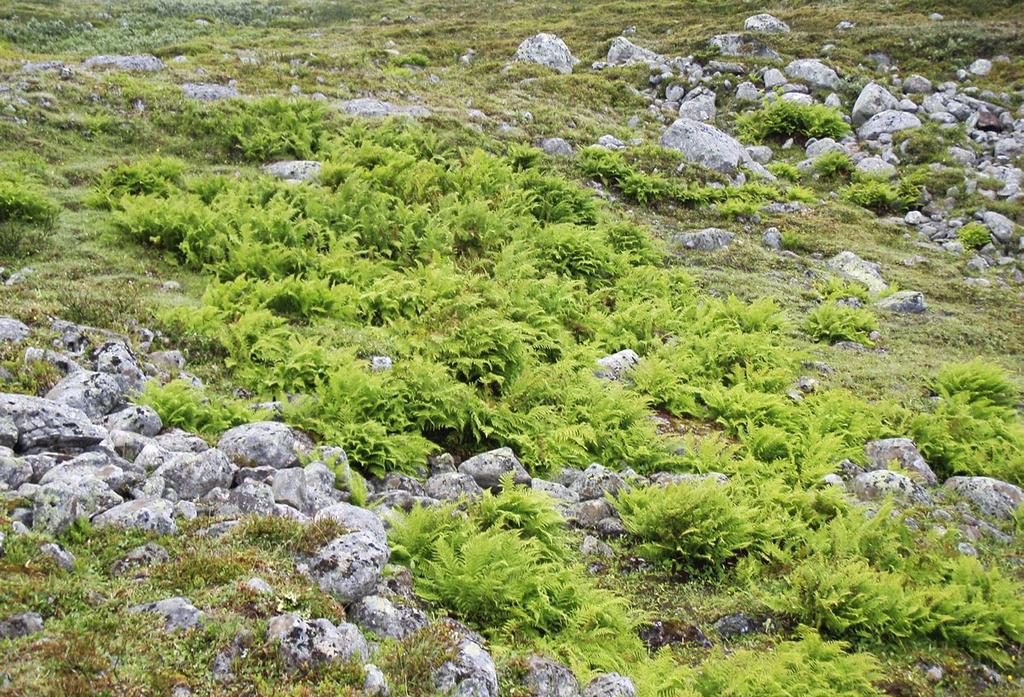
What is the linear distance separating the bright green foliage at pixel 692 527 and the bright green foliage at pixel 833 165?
1716 cm

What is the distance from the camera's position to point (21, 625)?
4.62 metres

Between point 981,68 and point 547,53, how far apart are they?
1639cm

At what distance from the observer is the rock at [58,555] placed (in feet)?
17.2

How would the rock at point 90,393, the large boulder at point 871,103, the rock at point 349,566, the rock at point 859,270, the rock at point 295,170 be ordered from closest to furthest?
the rock at point 349,566, the rock at point 90,393, the rock at point 295,170, the rock at point 859,270, the large boulder at point 871,103

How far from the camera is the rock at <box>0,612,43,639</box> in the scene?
15.0ft

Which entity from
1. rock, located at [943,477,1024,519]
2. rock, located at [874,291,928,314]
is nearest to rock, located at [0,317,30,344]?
rock, located at [943,477,1024,519]

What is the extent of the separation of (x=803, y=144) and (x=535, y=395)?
727 inches

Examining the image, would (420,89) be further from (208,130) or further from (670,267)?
(670,267)

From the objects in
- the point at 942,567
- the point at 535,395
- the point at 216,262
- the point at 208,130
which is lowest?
the point at 942,567

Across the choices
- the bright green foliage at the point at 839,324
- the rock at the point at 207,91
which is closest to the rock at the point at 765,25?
the bright green foliage at the point at 839,324

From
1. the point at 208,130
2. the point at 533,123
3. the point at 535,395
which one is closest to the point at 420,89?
the point at 533,123

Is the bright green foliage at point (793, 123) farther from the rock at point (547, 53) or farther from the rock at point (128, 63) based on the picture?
the rock at point (128, 63)

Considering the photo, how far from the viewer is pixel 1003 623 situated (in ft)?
24.0

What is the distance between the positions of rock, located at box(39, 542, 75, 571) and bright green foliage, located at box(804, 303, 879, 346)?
42.2 ft
